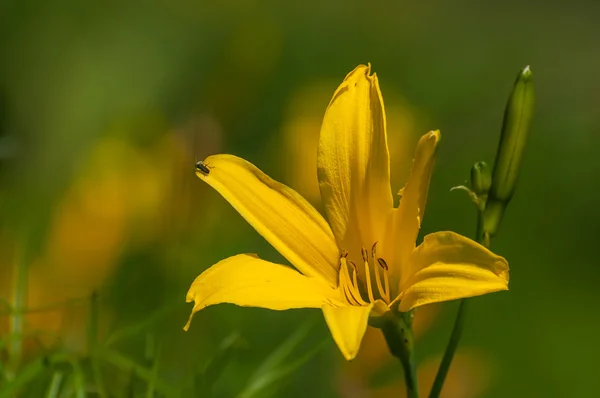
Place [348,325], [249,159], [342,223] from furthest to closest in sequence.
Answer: [249,159] < [342,223] < [348,325]

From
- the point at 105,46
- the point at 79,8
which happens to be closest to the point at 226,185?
the point at 105,46

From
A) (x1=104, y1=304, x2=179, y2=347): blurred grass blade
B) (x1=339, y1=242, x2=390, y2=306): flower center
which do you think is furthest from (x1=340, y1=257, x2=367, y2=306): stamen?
(x1=104, y1=304, x2=179, y2=347): blurred grass blade

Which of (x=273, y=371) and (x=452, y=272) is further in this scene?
(x=273, y=371)

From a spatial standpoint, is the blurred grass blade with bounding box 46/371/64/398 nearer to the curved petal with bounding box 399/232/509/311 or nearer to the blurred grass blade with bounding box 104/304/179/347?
the blurred grass blade with bounding box 104/304/179/347

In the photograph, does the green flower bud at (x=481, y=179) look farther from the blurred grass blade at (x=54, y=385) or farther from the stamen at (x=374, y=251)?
the blurred grass blade at (x=54, y=385)

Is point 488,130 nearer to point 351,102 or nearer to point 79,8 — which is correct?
point 79,8

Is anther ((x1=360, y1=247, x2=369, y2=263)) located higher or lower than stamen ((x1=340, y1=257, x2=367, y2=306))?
higher

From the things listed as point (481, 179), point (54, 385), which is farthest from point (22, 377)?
point (481, 179)

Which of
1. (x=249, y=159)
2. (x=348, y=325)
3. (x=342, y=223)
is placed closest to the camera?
(x=348, y=325)

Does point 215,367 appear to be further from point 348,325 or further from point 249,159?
point 249,159
